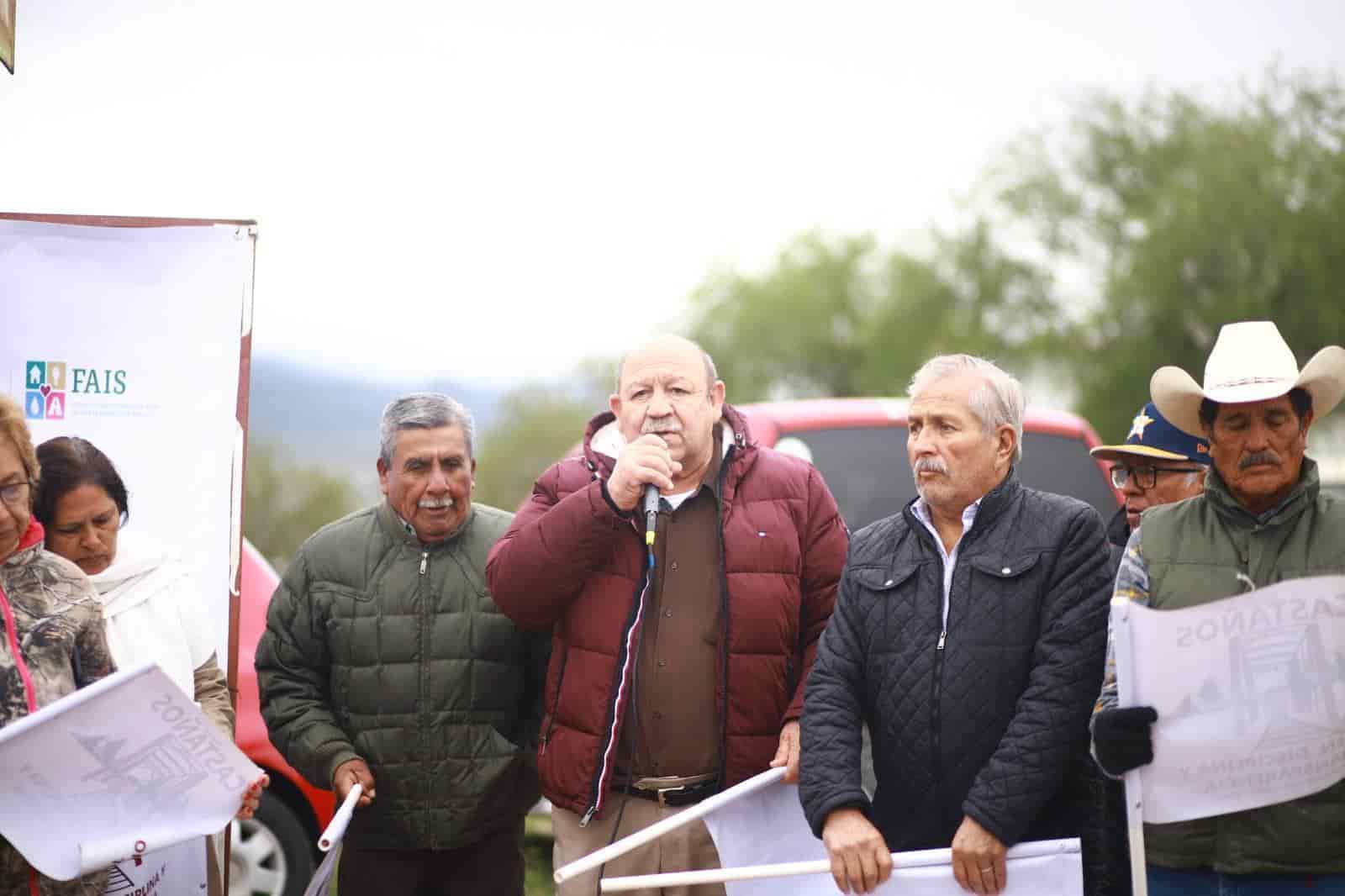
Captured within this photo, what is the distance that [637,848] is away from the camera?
12.0ft

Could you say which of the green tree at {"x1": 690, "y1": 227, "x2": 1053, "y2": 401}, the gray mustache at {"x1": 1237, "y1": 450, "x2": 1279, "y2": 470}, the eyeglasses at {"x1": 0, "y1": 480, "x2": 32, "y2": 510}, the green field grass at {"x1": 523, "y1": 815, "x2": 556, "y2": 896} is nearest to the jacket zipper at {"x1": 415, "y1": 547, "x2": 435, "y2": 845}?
the eyeglasses at {"x1": 0, "y1": 480, "x2": 32, "y2": 510}

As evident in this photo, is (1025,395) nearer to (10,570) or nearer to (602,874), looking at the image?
(602,874)

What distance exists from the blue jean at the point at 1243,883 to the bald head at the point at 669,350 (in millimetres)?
1662

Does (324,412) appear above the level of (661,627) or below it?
above

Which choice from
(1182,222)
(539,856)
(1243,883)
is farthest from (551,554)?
(1182,222)

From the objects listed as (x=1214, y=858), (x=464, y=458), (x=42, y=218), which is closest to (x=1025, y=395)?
(x=1214, y=858)

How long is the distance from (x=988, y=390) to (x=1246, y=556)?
69 centimetres

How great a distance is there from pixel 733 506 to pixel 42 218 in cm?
206

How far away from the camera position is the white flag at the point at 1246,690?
9.58 feet

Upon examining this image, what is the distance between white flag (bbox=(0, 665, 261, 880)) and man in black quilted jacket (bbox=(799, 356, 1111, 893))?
54.9 inches

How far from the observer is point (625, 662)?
11.8 ft

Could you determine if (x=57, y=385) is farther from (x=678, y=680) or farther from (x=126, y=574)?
(x=678, y=680)

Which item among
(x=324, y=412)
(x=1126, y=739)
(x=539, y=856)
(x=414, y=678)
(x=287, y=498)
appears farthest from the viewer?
(x=324, y=412)

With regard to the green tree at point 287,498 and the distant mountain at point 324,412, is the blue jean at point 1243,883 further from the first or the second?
the distant mountain at point 324,412
